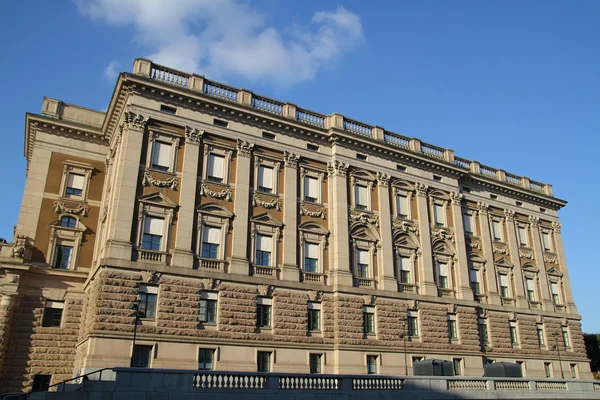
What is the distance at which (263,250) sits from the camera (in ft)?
113

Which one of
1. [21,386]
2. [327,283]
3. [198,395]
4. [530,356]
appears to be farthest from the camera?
[530,356]

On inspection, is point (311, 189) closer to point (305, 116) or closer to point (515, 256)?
point (305, 116)

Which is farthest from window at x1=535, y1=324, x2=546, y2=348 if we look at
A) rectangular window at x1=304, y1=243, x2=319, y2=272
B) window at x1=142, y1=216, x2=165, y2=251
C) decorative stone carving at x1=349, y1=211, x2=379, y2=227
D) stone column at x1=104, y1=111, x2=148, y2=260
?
stone column at x1=104, y1=111, x2=148, y2=260

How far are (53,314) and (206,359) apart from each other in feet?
36.5

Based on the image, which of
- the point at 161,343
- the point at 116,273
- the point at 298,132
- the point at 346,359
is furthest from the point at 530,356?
the point at 116,273

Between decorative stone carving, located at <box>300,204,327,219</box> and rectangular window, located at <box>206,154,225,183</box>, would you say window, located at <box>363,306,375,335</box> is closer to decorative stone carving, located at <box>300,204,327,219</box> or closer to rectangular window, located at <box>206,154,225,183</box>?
decorative stone carving, located at <box>300,204,327,219</box>

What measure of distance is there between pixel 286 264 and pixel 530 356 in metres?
24.6

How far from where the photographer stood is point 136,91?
32938 millimetres

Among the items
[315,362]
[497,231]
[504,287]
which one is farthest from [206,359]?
[497,231]

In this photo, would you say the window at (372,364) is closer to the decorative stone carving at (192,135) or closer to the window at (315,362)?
the window at (315,362)

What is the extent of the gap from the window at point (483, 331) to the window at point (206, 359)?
23083mm

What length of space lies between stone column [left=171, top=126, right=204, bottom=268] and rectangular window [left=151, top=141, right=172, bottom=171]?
3.41 ft

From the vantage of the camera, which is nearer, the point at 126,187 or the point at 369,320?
the point at 126,187

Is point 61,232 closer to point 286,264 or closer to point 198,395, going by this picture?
point 286,264
